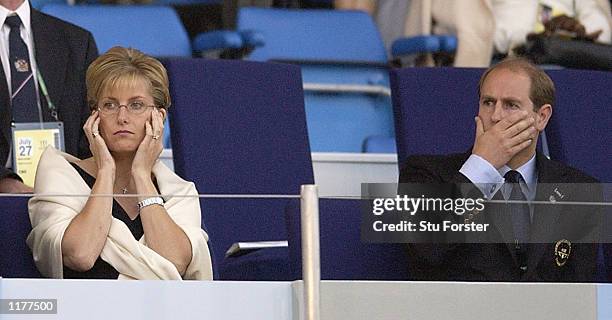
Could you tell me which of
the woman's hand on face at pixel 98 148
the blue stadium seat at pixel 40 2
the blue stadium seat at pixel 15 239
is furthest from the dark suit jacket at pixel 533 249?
the blue stadium seat at pixel 40 2

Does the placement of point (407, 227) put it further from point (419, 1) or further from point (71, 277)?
point (419, 1)

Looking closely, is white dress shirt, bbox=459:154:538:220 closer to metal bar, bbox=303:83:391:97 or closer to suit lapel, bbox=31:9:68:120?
suit lapel, bbox=31:9:68:120

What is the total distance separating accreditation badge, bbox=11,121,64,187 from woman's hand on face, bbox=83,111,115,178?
1.81 feet

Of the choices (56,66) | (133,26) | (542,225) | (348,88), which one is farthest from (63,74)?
(348,88)

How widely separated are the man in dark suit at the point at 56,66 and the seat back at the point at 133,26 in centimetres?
112

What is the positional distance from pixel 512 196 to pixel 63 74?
145cm

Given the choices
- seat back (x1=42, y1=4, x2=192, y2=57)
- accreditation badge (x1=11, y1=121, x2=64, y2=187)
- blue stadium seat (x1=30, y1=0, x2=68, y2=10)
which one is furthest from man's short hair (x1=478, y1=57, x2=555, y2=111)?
blue stadium seat (x1=30, y1=0, x2=68, y2=10)

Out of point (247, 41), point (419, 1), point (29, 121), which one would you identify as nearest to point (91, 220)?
point (29, 121)

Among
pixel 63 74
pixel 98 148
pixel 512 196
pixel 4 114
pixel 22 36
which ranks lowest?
pixel 512 196

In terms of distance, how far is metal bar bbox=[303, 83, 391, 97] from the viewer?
5297 millimetres

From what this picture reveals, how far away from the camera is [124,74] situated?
3.11m

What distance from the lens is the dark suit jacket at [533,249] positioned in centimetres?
270

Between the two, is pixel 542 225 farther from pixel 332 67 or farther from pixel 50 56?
pixel 332 67

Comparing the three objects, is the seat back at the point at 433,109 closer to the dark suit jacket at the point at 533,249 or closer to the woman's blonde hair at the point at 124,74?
the dark suit jacket at the point at 533,249
